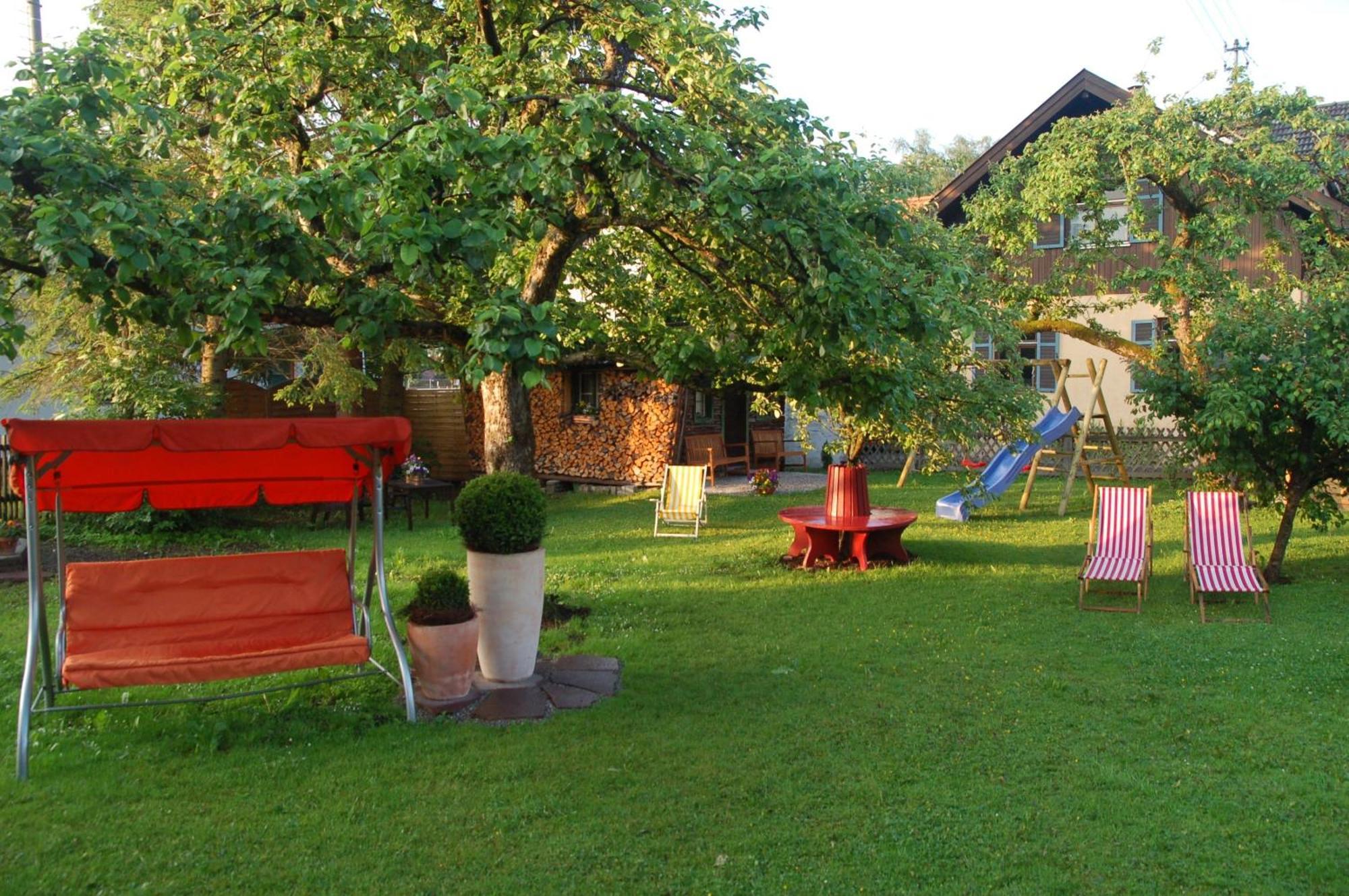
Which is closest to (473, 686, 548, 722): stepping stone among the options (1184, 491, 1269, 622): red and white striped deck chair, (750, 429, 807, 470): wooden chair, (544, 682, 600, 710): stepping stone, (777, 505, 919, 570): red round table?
(544, 682, 600, 710): stepping stone

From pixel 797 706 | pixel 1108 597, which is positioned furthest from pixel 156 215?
pixel 1108 597

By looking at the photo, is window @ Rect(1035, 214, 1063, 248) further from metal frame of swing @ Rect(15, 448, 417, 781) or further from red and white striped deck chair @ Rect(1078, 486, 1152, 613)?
metal frame of swing @ Rect(15, 448, 417, 781)

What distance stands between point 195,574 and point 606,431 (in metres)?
12.5

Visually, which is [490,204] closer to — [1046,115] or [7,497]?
[7,497]

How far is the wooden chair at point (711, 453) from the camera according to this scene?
17906 mm

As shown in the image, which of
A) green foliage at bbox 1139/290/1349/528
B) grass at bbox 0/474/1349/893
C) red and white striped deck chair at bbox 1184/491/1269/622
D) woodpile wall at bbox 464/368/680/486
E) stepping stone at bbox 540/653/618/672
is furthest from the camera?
woodpile wall at bbox 464/368/680/486

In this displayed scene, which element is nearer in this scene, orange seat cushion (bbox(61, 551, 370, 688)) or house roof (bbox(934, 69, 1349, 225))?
orange seat cushion (bbox(61, 551, 370, 688))

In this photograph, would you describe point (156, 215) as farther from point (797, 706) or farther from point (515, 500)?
point (797, 706)

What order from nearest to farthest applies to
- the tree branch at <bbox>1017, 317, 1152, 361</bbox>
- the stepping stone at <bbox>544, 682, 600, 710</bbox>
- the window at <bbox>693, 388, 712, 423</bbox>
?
the stepping stone at <bbox>544, 682, 600, 710</bbox> < the tree branch at <bbox>1017, 317, 1152, 361</bbox> < the window at <bbox>693, 388, 712, 423</bbox>

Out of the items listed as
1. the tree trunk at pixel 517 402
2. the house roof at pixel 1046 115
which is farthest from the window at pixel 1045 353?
the tree trunk at pixel 517 402

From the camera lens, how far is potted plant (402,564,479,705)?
5773mm

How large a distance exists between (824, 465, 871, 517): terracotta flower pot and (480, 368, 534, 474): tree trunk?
162 inches

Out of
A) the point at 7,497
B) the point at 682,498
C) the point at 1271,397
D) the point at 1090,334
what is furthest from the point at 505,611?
the point at 1090,334

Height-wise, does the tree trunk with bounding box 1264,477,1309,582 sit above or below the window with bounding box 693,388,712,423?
below
